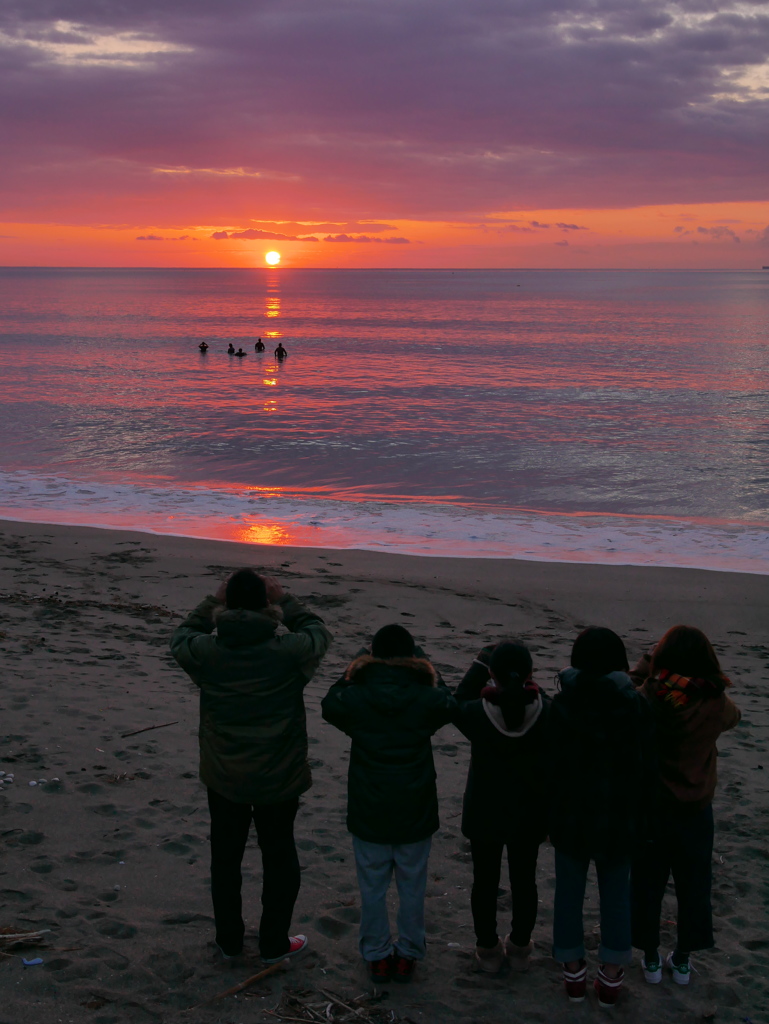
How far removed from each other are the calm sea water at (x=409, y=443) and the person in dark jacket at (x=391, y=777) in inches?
401

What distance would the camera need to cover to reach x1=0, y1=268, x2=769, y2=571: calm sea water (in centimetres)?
1614

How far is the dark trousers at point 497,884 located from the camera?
396 centimetres

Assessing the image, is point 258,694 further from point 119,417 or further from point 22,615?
point 119,417

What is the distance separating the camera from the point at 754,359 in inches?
2089

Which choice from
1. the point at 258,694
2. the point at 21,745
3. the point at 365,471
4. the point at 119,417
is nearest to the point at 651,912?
the point at 258,694

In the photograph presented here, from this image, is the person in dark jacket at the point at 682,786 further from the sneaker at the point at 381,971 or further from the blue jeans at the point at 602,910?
the sneaker at the point at 381,971

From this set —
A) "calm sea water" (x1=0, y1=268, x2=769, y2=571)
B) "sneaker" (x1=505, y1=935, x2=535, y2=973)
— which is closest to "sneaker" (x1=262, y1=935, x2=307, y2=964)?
"sneaker" (x1=505, y1=935, x2=535, y2=973)

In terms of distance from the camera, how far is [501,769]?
387 centimetres

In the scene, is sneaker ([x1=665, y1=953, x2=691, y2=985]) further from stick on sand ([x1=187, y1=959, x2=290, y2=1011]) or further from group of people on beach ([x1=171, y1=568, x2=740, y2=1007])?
stick on sand ([x1=187, y1=959, x2=290, y2=1011])

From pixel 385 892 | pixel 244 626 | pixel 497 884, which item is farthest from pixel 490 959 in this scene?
pixel 244 626

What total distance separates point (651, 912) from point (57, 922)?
2950 millimetres

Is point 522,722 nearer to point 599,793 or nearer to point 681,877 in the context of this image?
point 599,793

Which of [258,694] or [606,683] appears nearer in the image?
[606,683]

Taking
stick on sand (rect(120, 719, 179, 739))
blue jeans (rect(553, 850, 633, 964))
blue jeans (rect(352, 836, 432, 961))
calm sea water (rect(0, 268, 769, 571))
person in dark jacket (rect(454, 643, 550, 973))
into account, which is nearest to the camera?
person in dark jacket (rect(454, 643, 550, 973))
